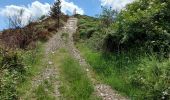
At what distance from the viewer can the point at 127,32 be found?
64.4 ft

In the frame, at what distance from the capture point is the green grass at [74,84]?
14297 mm

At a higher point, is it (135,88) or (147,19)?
(147,19)

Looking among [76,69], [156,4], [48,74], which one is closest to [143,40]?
[156,4]

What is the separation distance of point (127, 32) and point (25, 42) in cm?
1233

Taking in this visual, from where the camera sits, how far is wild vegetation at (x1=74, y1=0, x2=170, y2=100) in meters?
13.1

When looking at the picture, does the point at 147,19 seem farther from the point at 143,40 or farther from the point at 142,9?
the point at 142,9

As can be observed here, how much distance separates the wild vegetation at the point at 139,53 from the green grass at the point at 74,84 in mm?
941

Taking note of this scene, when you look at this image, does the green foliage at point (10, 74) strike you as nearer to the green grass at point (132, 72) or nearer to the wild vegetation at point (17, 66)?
the wild vegetation at point (17, 66)

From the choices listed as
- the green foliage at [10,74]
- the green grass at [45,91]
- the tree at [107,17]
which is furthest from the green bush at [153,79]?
the tree at [107,17]

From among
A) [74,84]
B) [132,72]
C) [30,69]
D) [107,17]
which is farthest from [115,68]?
[107,17]

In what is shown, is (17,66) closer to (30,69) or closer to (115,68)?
(30,69)

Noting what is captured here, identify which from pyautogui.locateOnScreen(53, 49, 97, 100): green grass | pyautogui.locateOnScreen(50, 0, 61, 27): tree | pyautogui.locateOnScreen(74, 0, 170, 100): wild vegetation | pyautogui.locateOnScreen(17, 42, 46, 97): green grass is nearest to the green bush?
pyautogui.locateOnScreen(74, 0, 170, 100): wild vegetation

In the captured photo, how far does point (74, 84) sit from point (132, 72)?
2.45 m

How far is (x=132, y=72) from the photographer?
1563cm
